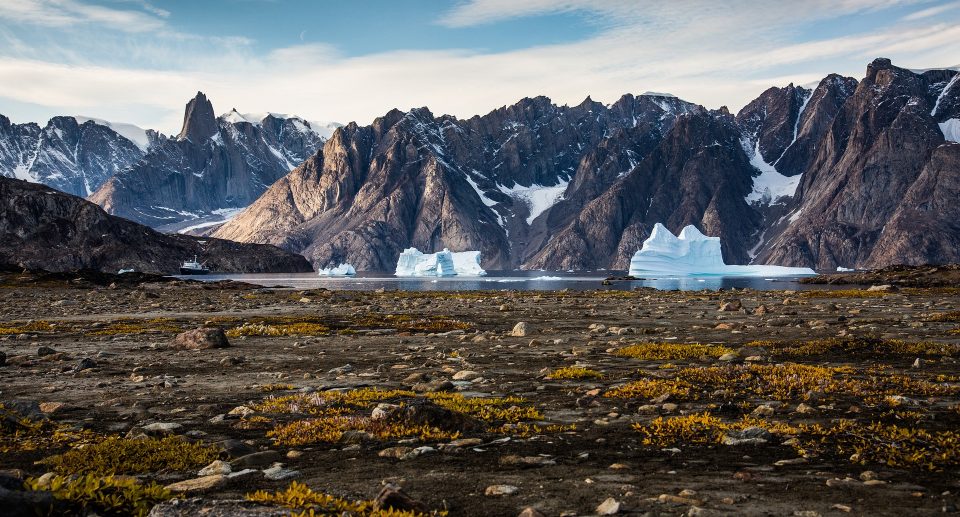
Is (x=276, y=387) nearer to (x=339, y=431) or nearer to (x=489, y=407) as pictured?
Answer: (x=339, y=431)

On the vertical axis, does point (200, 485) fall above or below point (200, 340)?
above

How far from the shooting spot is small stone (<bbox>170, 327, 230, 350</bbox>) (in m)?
24.4

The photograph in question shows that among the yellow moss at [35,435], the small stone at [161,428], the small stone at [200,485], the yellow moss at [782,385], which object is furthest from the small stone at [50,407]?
the yellow moss at [782,385]

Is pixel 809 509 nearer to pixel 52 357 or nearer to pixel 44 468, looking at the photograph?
pixel 44 468

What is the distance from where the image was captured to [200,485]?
8.05 metres

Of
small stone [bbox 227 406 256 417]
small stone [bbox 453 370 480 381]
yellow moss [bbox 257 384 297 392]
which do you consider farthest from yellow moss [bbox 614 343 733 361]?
small stone [bbox 227 406 256 417]

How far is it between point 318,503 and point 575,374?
1041 centimetres

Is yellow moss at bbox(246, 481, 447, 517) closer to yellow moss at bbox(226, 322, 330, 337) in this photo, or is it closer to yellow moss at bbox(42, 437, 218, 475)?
yellow moss at bbox(42, 437, 218, 475)

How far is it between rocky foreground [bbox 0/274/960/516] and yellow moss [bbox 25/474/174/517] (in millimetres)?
21

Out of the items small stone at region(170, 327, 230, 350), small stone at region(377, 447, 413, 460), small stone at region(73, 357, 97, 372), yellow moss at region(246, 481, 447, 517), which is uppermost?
yellow moss at region(246, 481, 447, 517)

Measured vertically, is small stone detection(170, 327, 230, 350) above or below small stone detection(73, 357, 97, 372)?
below

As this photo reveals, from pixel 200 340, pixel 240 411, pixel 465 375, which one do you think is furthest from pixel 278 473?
pixel 200 340

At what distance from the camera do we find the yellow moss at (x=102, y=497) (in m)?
6.20

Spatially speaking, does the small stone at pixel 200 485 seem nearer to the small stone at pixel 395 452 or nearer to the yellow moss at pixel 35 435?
the small stone at pixel 395 452
